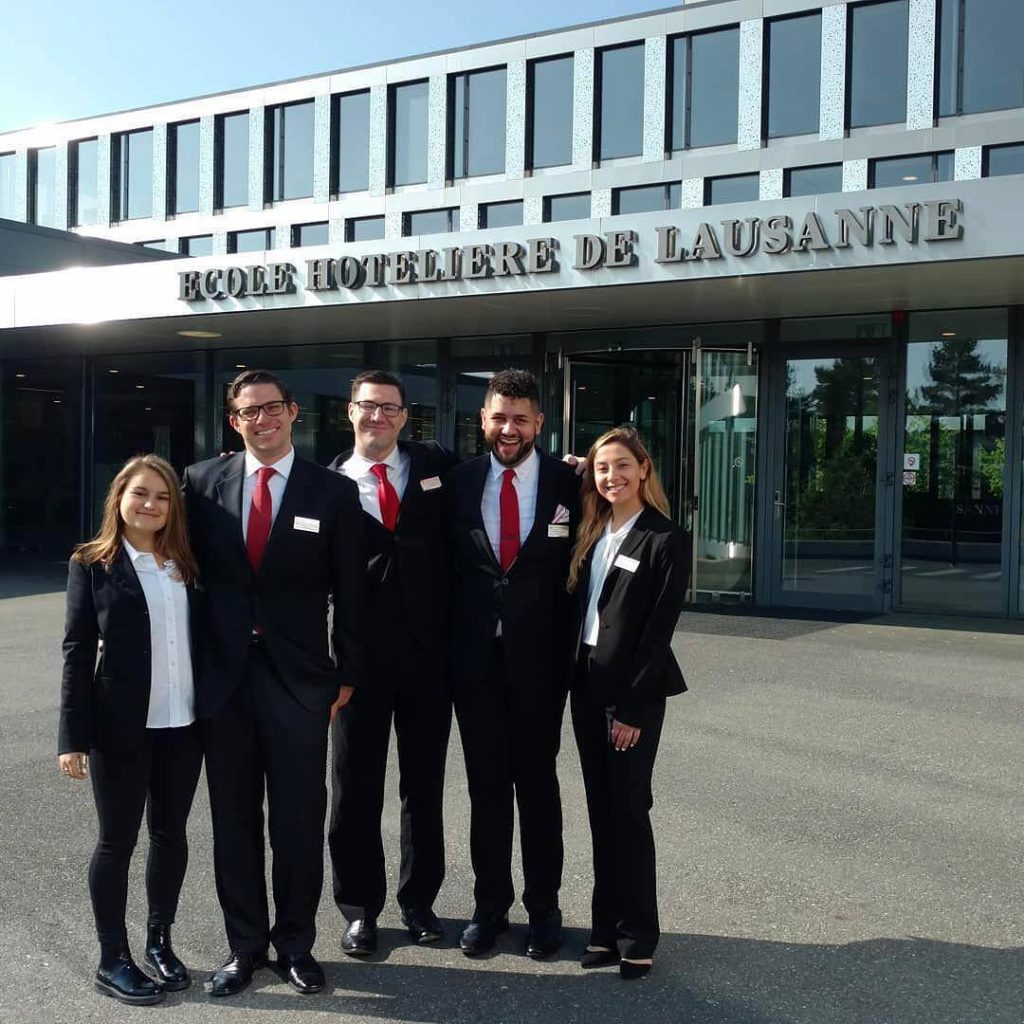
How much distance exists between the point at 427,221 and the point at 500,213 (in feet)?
7.65

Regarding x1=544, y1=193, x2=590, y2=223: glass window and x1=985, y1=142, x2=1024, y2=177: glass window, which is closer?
x1=985, y1=142, x2=1024, y2=177: glass window

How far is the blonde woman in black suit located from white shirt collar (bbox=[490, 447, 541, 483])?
26 centimetres

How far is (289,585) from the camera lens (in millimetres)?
3625

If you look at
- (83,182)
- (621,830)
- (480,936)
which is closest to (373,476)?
(621,830)

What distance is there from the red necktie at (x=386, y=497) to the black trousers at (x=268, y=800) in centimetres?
64

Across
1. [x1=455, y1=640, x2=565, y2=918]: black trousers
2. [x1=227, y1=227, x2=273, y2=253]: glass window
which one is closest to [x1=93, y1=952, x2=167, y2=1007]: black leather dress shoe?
[x1=455, y1=640, x2=565, y2=918]: black trousers

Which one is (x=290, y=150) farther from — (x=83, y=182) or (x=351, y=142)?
(x=83, y=182)

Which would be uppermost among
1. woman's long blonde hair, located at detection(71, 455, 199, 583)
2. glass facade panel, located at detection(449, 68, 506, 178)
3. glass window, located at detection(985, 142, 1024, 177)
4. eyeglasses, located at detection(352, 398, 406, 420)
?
glass facade panel, located at detection(449, 68, 506, 178)

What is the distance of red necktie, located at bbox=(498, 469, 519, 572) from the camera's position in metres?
3.95

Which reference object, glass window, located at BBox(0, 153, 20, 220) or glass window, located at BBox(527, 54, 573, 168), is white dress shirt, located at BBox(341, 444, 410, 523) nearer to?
glass window, located at BBox(527, 54, 573, 168)

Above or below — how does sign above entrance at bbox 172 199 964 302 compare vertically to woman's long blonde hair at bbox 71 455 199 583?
above

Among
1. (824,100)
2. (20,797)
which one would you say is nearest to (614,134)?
(824,100)

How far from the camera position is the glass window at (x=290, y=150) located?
33188 mm

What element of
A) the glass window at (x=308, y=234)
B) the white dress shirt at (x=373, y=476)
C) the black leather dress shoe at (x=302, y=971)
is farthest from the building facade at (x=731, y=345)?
the glass window at (x=308, y=234)
